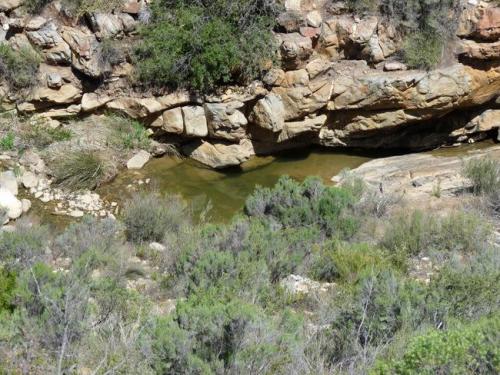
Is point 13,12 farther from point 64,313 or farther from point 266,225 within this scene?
point 64,313

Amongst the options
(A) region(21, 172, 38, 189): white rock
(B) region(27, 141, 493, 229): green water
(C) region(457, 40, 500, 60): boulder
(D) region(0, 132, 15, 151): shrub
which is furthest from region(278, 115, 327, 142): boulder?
(D) region(0, 132, 15, 151): shrub

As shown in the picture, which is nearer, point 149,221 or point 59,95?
point 149,221

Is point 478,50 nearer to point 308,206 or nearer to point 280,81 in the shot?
point 280,81

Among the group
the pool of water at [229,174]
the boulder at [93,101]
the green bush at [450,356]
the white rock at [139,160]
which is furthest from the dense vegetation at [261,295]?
the boulder at [93,101]

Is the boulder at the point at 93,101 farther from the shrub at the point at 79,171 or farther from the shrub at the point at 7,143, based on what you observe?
the shrub at the point at 7,143

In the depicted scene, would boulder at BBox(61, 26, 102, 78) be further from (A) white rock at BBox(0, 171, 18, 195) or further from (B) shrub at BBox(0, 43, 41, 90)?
(A) white rock at BBox(0, 171, 18, 195)

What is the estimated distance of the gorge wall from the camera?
1117cm

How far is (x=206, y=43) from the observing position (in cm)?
1109

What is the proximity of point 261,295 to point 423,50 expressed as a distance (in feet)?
25.4

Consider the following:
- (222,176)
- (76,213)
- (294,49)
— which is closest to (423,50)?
(294,49)

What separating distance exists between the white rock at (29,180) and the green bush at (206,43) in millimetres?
2705

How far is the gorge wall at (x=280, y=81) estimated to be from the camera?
11.2 metres

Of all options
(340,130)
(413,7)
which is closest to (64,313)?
(340,130)

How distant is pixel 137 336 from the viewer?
3.82 m
